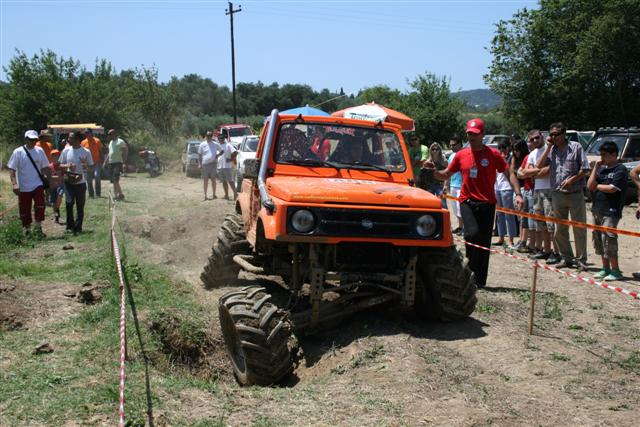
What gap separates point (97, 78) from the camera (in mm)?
38938

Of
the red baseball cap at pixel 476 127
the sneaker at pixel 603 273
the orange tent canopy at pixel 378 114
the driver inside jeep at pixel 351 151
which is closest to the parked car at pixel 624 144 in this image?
the orange tent canopy at pixel 378 114

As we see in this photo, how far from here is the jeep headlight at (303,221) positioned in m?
5.80

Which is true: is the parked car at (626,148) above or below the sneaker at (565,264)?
above

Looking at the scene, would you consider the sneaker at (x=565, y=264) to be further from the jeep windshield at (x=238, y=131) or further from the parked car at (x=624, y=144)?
the jeep windshield at (x=238, y=131)

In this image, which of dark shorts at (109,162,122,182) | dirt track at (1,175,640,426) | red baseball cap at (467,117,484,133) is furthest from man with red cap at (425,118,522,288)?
dark shorts at (109,162,122,182)

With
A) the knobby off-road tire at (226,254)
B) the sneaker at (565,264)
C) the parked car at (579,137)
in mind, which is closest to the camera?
the knobby off-road tire at (226,254)

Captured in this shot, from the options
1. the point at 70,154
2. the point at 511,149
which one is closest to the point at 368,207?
the point at 511,149

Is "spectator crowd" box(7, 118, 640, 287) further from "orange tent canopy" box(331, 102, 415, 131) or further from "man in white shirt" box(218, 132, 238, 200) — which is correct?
"man in white shirt" box(218, 132, 238, 200)

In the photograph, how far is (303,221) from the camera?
5.81 metres

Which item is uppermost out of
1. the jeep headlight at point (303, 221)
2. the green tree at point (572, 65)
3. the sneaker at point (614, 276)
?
the green tree at point (572, 65)

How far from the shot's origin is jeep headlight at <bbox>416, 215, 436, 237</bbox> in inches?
237

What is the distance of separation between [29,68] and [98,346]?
35.2 metres

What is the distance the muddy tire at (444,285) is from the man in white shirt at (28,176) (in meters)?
7.91

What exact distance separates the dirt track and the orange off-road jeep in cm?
29
